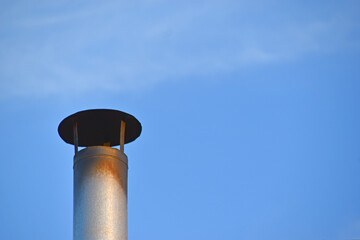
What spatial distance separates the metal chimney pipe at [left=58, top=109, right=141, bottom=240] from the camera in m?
7.49

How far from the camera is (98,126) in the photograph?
865 cm

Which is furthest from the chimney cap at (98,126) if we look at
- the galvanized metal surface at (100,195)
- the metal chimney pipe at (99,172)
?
the galvanized metal surface at (100,195)

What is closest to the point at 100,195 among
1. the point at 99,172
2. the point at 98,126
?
the point at 99,172

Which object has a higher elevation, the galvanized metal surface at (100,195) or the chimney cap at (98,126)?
the chimney cap at (98,126)

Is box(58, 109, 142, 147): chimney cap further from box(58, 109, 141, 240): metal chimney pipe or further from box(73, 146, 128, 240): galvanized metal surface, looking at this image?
box(73, 146, 128, 240): galvanized metal surface

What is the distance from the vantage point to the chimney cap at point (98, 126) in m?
8.47

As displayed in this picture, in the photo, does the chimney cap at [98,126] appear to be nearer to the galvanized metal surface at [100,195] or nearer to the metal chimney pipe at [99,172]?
the metal chimney pipe at [99,172]

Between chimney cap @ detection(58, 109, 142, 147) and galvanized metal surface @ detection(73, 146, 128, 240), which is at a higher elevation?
chimney cap @ detection(58, 109, 142, 147)

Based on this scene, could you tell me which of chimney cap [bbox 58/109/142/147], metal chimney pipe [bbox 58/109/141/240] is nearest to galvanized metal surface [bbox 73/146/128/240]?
metal chimney pipe [bbox 58/109/141/240]

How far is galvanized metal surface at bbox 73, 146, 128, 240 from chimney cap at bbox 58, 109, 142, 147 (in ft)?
1.89

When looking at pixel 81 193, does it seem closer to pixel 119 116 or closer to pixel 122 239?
pixel 122 239

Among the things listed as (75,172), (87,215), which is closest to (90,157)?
(75,172)

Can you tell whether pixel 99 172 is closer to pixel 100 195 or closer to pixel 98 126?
pixel 100 195

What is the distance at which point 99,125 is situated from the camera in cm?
862
